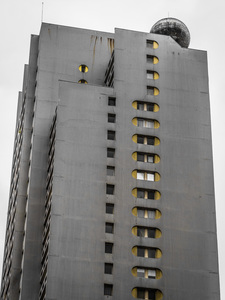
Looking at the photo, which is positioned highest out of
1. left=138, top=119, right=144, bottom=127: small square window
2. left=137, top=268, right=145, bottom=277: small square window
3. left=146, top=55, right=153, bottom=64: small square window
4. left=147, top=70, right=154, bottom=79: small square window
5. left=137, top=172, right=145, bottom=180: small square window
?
left=146, top=55, right=153, bottom=64: small square window

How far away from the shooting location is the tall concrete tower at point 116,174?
93312mm

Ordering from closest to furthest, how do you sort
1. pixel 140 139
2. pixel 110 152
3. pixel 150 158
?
pixel 110 152
pixel 150 158
pixel 140 139

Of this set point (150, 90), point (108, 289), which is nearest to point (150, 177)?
point (150, 90)

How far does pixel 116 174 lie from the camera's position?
98938mm

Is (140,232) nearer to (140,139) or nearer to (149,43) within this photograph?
(140,139)

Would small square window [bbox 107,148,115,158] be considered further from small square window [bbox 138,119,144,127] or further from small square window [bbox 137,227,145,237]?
small square window [bbox 137,227,145,237]

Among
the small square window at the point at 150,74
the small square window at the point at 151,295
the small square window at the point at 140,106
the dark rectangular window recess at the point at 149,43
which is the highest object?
the dark rectangular window recess at the point at 149,43

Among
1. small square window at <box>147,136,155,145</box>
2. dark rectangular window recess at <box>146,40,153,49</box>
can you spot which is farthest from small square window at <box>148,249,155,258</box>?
dark rectangular window recess at <box>146,40,153,49</box>

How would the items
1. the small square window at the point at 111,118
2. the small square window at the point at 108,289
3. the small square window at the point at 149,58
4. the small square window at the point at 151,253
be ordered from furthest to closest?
the small square window at the point at 149,58 → the small square window at the point at 111,118 → the small square window at the point at 151,253 → the small square window at the point at 108,289

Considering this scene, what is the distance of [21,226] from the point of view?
109 m

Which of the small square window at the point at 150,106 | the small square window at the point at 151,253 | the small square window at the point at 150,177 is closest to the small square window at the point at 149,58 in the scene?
the small square window at the point at 150,106

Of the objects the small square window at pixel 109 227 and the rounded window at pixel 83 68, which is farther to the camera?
the rounded window at pixel 83 68

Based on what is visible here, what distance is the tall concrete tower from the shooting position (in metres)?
93.3

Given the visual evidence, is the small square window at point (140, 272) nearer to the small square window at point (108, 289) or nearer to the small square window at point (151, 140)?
the small square window at point (108, 289)
